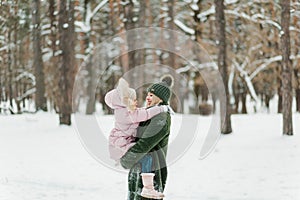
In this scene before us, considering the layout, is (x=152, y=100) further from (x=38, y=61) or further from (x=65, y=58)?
(x=38, y=61)

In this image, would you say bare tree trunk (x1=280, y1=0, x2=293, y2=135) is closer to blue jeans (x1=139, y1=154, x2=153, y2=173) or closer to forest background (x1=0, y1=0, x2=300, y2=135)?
forest background (x1=0, y1=0, x2=300, y2=135)

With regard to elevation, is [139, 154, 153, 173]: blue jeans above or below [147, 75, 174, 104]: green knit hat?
below

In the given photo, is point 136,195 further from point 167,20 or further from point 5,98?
point 167,20

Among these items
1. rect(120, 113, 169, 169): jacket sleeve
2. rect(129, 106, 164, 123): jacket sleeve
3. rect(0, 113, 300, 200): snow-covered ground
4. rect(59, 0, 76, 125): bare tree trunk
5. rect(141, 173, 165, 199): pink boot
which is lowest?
rect(0, 113, 300, 200): snow-covered ground

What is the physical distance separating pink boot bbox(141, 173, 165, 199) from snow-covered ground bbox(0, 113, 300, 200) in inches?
84.6

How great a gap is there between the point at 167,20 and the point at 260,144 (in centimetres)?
934

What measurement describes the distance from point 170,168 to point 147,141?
685 centimetres

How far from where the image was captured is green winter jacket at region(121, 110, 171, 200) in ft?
12.0

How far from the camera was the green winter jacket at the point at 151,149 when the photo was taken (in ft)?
12.0

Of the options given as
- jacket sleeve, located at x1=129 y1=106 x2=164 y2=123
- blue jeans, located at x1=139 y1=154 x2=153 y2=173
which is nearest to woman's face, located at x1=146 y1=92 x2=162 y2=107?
jacket sleeve, located at x1=129 y1=106 x2=164 y2=123

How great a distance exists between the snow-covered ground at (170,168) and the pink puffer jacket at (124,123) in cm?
223

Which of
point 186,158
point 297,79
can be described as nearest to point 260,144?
point 186,158

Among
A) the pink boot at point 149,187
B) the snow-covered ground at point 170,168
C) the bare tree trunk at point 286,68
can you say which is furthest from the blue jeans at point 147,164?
the bare tree trunk at point 286,68

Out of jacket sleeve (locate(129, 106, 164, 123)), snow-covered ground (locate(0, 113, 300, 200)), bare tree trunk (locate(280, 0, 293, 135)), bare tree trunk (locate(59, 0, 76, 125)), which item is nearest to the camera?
jacket sleeve (locate(129, 106, 164, 123))
